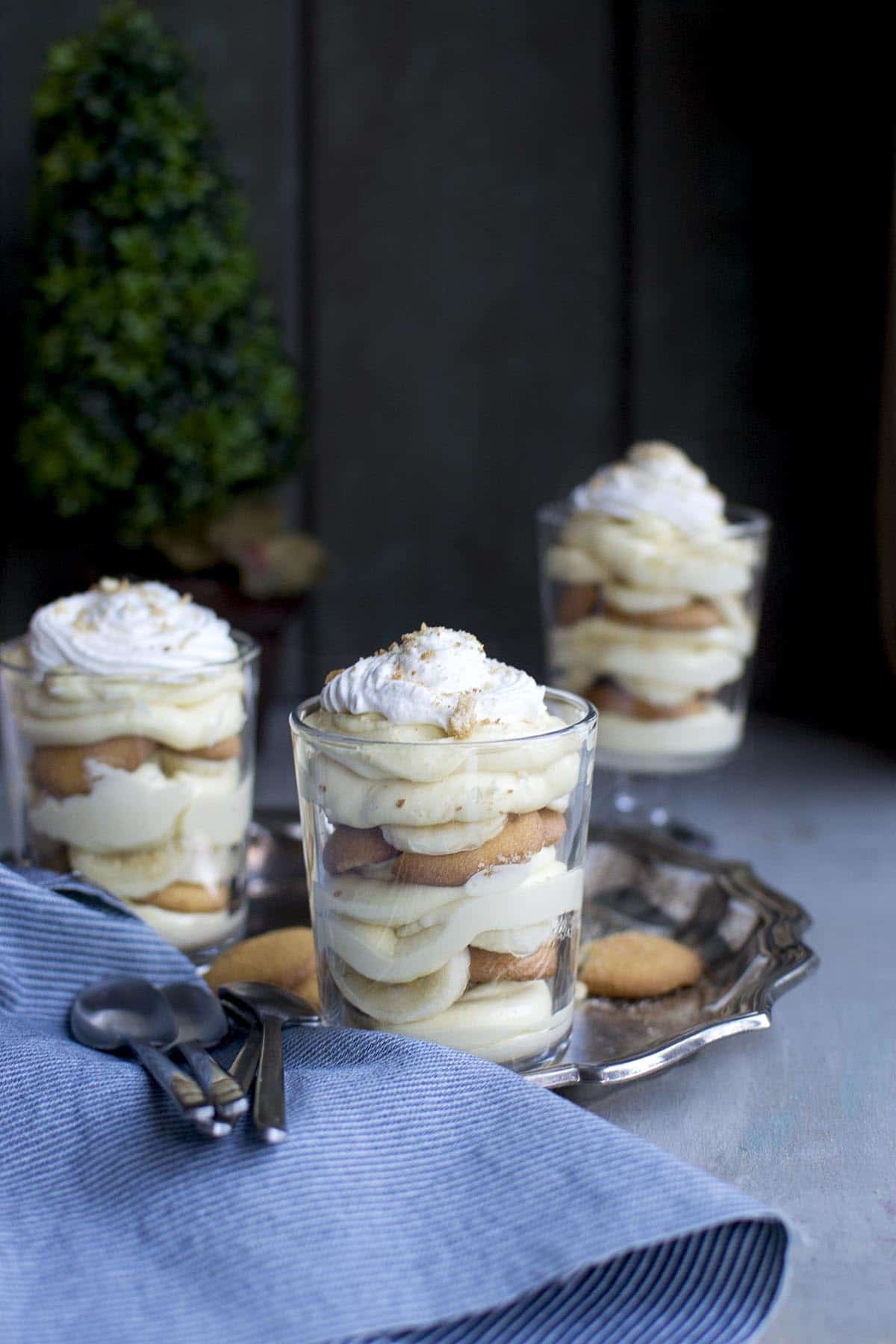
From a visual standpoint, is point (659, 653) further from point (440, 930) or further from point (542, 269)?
point (542, 269)

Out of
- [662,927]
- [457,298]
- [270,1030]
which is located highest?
[457,298]

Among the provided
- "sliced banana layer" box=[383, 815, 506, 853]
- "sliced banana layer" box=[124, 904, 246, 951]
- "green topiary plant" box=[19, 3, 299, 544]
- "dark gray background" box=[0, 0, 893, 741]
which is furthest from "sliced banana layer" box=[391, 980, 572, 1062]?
"dark gray background" box=[0, 0, 893, 741]

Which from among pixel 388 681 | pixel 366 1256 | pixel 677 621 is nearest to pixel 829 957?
pixel 677 621

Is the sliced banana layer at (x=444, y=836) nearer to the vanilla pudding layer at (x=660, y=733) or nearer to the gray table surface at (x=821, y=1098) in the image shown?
the gray table surface at (x=821, y=1098)

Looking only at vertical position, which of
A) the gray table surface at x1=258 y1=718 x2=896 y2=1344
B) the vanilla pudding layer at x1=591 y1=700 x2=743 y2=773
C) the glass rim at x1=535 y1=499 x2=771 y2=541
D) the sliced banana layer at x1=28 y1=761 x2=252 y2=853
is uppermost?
the glass rim at x1=535 y1=499 x2=771 y2=541

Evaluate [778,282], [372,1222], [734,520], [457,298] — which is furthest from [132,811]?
[778,282]

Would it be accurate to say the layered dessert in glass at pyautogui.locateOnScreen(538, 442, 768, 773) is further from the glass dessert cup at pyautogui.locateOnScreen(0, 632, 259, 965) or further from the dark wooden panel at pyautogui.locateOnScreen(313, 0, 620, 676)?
the dark wooden panel at pyautogui.locateOnScreen(313, 0, 620, 676)

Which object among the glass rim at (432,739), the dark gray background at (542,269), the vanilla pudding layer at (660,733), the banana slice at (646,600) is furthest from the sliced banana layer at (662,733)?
the dark gray background at (542,269)
